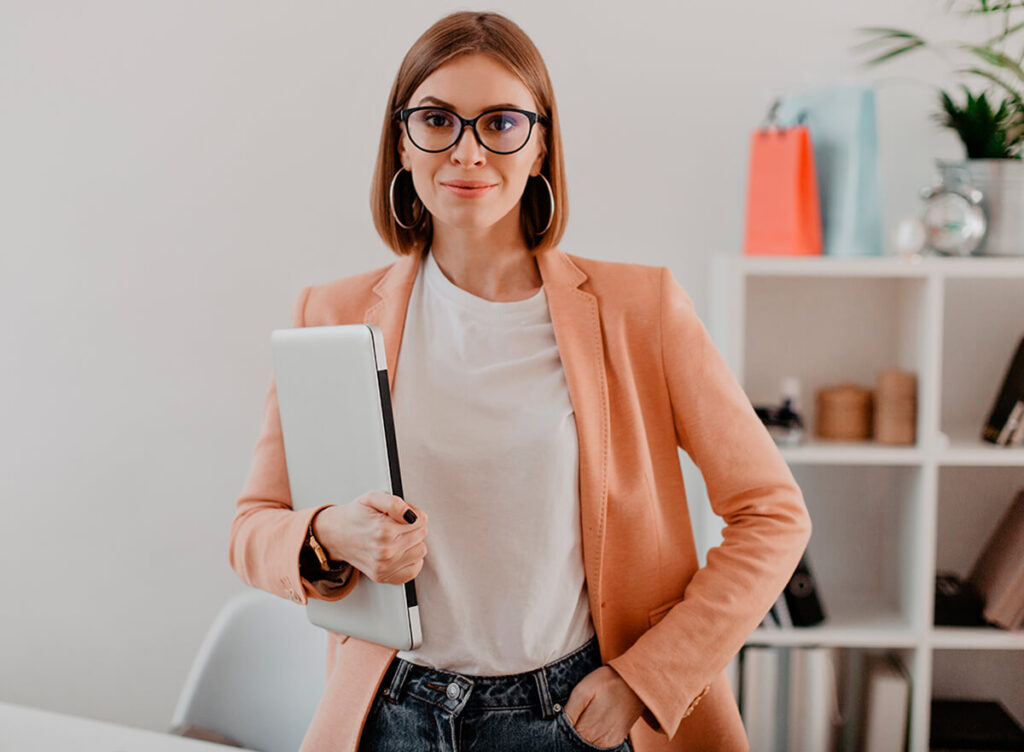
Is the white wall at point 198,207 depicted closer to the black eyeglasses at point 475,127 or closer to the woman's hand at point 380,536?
the black eyeglasses at point 475,127

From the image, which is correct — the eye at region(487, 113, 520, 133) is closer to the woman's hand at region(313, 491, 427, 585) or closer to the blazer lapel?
the blazer lapel

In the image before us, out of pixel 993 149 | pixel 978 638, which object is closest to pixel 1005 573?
pixel 978 638

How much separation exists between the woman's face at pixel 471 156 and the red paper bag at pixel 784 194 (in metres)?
0.96

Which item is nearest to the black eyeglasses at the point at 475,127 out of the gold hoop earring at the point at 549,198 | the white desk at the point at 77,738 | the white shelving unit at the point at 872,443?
A: the gold hoop earring at the point at 549,198

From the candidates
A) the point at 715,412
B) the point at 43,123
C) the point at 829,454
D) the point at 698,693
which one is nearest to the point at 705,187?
the point at 829,454

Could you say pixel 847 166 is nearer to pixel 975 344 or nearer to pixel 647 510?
pixel 975 344

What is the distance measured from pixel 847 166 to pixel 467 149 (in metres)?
1.15

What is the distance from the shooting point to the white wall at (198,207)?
2213 millimetres

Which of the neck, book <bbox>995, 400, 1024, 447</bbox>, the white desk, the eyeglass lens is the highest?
A: the eyeglass lens

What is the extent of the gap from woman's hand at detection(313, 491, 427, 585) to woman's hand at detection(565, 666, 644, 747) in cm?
26

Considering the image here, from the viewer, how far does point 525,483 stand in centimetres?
117

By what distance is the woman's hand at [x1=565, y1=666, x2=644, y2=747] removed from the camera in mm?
1138

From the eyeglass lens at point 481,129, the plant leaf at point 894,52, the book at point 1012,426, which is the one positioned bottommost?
the book at point 1012,426

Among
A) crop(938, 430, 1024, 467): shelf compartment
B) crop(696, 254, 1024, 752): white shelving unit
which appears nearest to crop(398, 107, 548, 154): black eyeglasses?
crop(696, 254, 1024, 752): white shelving unit
